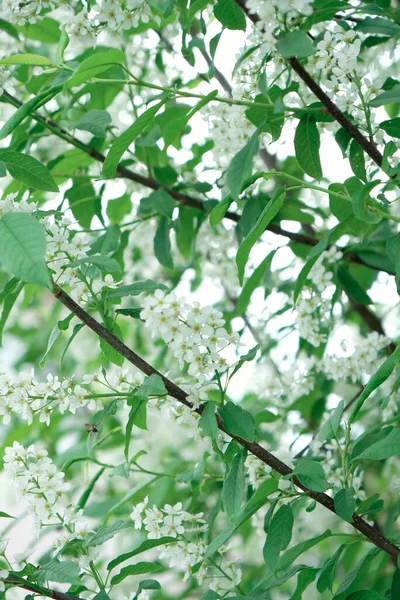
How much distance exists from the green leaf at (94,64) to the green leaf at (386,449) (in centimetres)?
55

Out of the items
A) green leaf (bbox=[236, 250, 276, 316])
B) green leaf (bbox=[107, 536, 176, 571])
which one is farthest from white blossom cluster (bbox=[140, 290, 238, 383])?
green leaf (bbox=[236, 250, 276, 316])

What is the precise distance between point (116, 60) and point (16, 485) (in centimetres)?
56

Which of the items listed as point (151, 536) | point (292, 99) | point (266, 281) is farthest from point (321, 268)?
point (151, 536)

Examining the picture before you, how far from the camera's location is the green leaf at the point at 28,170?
0.98m

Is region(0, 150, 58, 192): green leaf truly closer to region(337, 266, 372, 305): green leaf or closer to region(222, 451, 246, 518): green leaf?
region(222, 451, 246, 518): green leaf

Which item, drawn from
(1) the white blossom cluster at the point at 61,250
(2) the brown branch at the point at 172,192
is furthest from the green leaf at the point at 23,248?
(2) the brown branch at the point at 172,192

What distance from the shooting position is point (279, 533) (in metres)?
0.99

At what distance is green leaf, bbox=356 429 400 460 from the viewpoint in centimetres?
93

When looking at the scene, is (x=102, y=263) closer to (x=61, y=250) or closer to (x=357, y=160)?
(x=61, y=250)

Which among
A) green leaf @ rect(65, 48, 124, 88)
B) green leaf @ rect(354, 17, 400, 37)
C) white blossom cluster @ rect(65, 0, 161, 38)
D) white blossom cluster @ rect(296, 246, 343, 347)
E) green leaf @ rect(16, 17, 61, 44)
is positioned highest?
green leaf @ rect(16, 17, 61, 44)

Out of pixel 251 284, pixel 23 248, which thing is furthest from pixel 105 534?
pixel 251 284

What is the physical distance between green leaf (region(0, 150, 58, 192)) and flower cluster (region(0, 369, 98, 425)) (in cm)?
24

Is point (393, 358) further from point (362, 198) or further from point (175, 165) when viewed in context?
point (175, 165)

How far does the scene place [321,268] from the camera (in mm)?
1422
